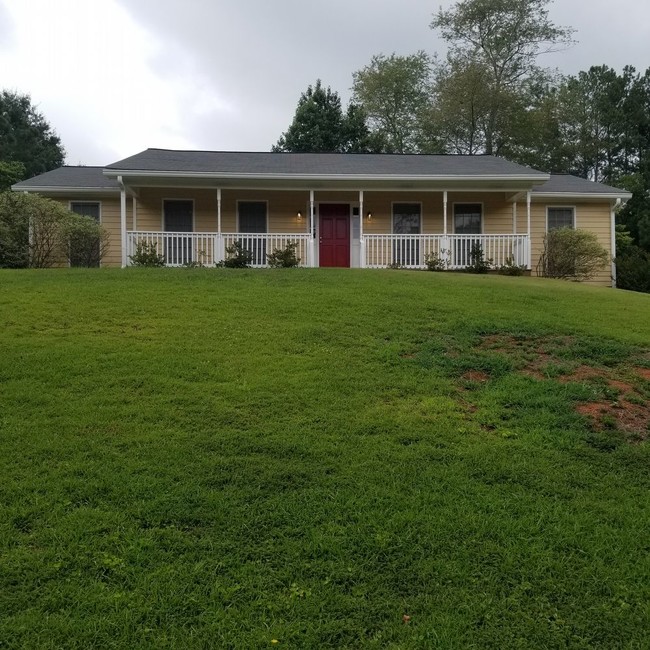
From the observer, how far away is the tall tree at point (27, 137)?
36.9 m

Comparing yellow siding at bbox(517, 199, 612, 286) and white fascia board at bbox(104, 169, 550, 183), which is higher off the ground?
white fascia board at bbox(104, 169, 550, 183)

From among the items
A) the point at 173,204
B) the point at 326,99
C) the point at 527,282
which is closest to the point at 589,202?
the point at 527,282

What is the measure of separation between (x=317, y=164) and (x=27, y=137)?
1170 inches

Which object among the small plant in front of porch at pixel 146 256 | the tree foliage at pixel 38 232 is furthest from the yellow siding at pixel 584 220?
the tree foliage at pixel 38 232

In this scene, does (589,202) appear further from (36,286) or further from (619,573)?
(619,573)

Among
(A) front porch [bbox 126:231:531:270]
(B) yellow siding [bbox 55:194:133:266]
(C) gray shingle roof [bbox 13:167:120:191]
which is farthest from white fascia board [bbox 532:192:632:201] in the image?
(C) gray shingle roof [bbox 13:167:120:191]

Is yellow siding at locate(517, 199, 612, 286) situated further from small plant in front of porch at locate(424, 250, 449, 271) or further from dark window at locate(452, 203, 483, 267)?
small plant in front of porch at locate(424, 250, 449, 271)

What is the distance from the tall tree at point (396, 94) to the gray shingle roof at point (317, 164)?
1831 cm

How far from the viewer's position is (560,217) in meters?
17.2

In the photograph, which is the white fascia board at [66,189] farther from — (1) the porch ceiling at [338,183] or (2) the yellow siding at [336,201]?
(1) the porch ceiling at [338,183]

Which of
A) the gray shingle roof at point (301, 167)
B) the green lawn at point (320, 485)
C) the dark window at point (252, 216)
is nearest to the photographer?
the green lawn at point (320, 485)

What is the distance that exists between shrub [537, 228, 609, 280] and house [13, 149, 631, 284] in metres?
0.62

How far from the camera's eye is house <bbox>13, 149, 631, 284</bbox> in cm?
1493

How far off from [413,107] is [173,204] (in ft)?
79.0
